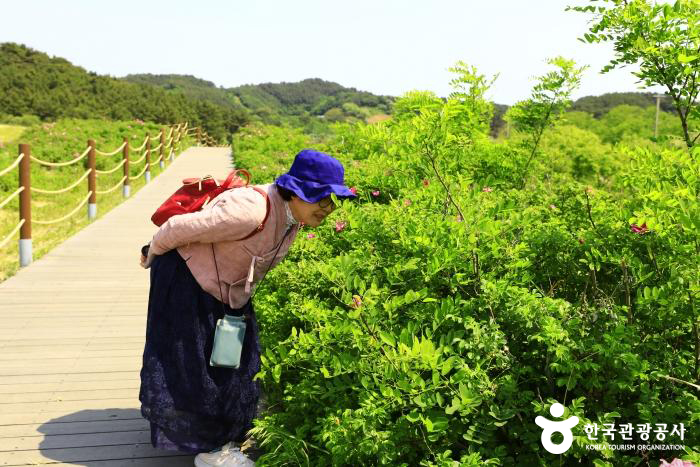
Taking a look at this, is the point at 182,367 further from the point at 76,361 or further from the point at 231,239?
the point at 76,361

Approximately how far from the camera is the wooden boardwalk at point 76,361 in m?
3.18

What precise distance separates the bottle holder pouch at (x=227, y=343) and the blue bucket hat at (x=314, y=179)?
578 millimetres

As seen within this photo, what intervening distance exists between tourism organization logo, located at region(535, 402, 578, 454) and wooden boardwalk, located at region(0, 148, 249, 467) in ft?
5.32

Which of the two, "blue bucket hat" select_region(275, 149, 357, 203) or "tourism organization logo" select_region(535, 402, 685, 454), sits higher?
"blue bucket hat" select_region(275, 149, 357, 203)

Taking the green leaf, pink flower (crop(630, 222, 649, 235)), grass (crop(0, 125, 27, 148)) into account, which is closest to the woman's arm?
the green leaf

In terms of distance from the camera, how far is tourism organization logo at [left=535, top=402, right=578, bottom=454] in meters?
2.13

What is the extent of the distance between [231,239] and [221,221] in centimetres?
11

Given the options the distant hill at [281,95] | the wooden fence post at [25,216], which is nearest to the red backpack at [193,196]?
the wooden fence post at [25,216]

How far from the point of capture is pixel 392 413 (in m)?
2.57

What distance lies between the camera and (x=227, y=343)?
270 cm

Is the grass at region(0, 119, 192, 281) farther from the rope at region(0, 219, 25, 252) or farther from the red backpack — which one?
the red backpack

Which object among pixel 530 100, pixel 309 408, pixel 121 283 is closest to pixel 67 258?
pixel 121 283

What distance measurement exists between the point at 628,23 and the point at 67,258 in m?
6.27

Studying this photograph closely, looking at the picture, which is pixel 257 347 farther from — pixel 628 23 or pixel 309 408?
pixel 628 23
